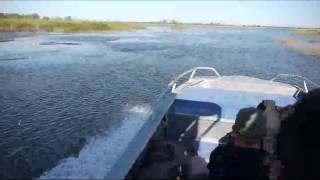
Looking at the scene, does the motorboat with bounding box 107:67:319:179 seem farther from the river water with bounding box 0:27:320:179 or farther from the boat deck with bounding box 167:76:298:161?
the river water with bounding box 0:27:320:179

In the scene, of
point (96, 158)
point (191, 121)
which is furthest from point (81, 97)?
point (191, 121)

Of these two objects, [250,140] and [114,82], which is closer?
[250,140]

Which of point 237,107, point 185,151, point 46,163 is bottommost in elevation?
point 46,163

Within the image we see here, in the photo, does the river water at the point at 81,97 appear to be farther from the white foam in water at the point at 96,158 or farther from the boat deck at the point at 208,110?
the boat deck at the point at 208,110

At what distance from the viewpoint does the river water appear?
26.9 feet

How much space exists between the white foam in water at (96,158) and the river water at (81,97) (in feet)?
0.07

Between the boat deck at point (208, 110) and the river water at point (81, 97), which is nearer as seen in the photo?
the boat deck at point (208, 110)

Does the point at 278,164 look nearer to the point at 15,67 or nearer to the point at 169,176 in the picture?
the point at 169,176

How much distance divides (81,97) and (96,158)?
615 centimetres

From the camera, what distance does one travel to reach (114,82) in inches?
662

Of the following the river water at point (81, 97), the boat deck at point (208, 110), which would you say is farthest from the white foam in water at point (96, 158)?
the boat deck at point (208, 110)

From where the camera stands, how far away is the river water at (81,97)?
26.9 feet

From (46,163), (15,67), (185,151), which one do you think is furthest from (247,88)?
(15,67)

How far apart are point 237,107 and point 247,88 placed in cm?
130
